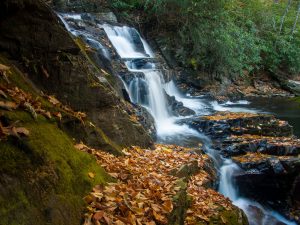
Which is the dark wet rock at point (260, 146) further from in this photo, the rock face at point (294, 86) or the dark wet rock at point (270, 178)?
the rock face at point (294, 86)

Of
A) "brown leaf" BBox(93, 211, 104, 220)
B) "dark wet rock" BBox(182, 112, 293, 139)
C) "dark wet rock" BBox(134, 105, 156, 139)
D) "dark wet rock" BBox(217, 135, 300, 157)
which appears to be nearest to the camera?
"brown leaf" BBox(93, 211, 104, 220)

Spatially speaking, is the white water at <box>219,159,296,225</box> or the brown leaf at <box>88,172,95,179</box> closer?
the brown leaf at <box>88,172,95,179</box>

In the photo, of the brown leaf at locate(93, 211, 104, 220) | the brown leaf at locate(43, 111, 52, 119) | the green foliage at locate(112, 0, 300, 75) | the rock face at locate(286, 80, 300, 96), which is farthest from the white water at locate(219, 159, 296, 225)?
the rock face at locate(286, 80, 300, 96)

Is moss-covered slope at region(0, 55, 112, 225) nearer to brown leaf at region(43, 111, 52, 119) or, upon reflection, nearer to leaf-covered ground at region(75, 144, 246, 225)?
brown leaf at region(43, 111, 52, 119)

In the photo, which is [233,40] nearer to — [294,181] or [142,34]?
[142,34]

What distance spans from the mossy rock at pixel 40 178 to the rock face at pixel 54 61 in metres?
1.88

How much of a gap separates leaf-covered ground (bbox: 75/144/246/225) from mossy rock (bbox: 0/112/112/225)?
0.58 feet

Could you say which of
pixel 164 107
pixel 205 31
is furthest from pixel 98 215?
pixel 205 31

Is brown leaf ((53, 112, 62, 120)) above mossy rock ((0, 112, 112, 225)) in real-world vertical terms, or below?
above

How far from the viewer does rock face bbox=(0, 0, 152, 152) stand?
558 cm

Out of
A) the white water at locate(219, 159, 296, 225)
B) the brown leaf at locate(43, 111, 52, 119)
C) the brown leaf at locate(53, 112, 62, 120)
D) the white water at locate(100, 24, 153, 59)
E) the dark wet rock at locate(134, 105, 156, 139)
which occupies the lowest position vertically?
the white water at locate(219, 159, 296, 225)

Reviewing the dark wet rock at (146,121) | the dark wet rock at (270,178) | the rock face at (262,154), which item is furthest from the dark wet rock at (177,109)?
the dark wet rock at (270,178)

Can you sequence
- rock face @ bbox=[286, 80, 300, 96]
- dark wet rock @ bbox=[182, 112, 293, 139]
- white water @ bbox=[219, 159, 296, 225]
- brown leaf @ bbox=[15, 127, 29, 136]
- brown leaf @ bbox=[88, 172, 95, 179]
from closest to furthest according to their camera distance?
brown leaf @ bbox=[15, 127, 29, 136] → brown leaf @ bbox=[88, 172, 95, 179] → white water @ bbox=[219, 159, 296, 225] → dark wet rock @ bbox=[182, 112, 293, 139] → rock face @ bbox=[286, 80, 300, 96]

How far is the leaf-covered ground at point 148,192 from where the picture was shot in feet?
11.7
